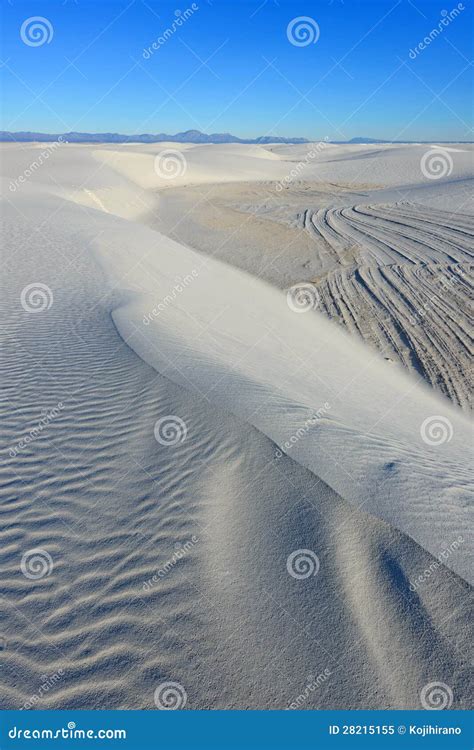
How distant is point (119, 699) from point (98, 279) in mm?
10609

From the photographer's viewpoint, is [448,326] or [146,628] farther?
[448,326]

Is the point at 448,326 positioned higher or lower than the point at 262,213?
lower

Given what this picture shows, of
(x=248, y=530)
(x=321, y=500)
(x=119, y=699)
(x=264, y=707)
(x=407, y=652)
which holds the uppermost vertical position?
(x=321, y=500)

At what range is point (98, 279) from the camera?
12.6 meters

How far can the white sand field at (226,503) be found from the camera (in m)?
3.65

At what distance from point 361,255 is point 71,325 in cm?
1189

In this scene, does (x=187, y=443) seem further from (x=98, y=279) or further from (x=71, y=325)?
(x=98, y=279)

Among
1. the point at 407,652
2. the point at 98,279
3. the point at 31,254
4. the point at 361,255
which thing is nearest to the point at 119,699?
the point at 407,652

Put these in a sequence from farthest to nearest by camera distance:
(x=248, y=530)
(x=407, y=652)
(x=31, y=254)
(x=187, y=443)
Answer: (x=31, y=254), (x=187, y=443), (x=248, y=530), (x=407, y=652)

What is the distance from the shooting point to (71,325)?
9.52 meters

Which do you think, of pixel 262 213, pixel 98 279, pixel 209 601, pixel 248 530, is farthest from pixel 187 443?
pixel 262 213

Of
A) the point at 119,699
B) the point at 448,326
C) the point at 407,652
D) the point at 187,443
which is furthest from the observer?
the point at 448,326

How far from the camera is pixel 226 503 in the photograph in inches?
194

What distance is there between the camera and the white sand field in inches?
144
